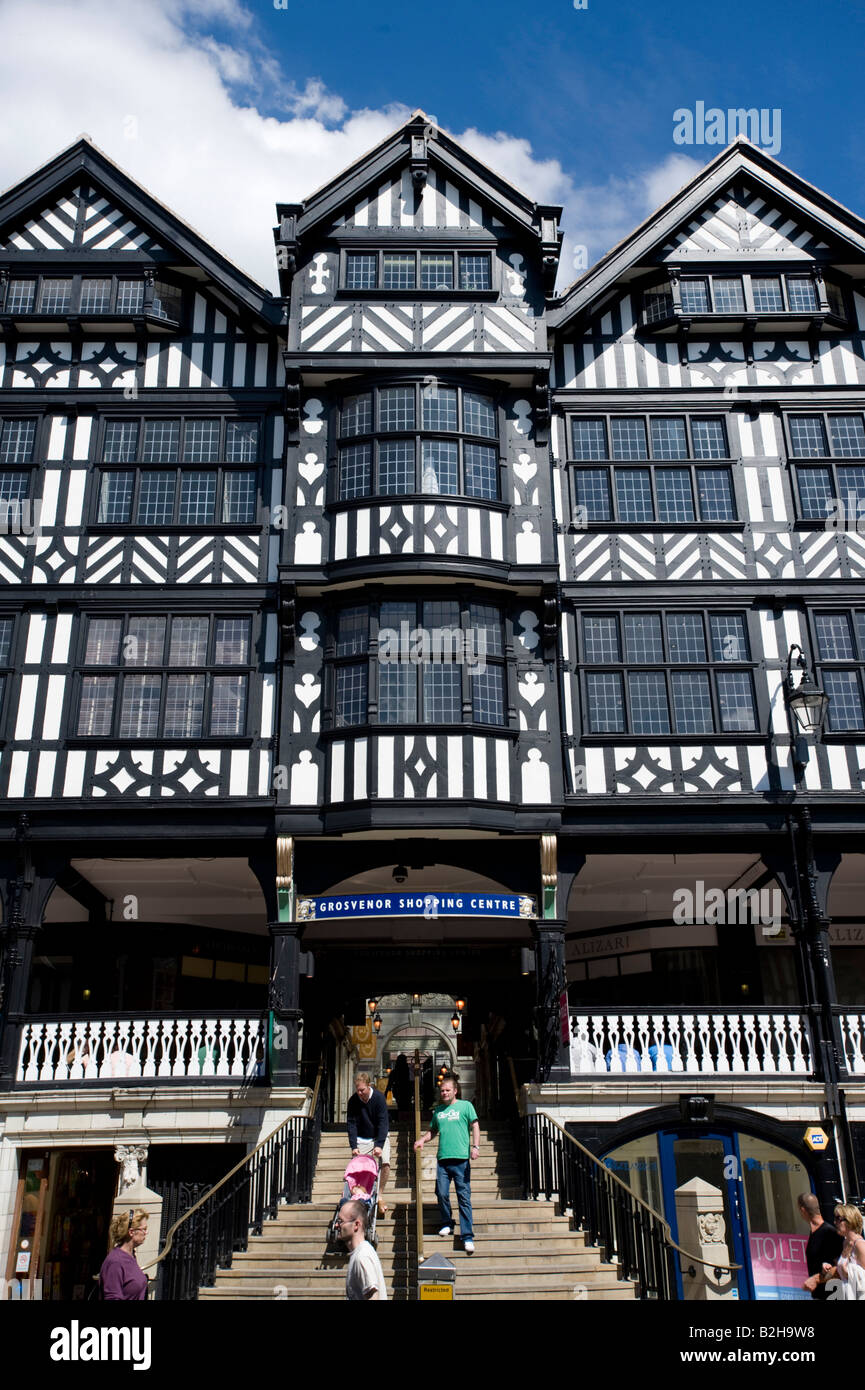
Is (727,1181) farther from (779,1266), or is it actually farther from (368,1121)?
(368,1121)

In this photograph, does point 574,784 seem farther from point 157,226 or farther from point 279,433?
point 157,226

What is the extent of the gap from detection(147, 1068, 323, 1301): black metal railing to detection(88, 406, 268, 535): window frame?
9.39m

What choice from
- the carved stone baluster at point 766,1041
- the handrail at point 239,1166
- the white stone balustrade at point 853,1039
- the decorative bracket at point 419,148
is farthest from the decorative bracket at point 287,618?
the white stone balustrade at point 853,1039

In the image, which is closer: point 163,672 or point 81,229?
point 163,672

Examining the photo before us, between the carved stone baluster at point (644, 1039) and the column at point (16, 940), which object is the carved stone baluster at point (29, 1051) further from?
Answer: the carved stone baluster at point (644, 1039)

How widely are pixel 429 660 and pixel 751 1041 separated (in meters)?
7.47

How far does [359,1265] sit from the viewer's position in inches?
324

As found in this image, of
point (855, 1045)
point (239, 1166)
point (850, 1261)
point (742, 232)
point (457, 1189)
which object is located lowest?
point (850, 1261)

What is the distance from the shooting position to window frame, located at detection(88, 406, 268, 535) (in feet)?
61.6

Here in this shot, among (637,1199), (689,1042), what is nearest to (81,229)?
(689,1042)

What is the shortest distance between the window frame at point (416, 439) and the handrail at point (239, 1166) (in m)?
9.07

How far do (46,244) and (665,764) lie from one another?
48.0 feet

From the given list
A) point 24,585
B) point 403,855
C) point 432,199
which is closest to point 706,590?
point 403,855

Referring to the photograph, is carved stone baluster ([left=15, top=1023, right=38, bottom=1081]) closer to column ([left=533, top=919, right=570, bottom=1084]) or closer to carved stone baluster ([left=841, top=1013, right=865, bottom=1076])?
column ([left=533, top=919, right=570, bottom=1084])
